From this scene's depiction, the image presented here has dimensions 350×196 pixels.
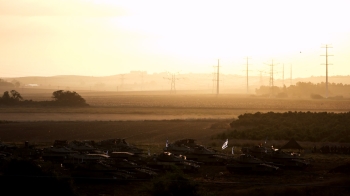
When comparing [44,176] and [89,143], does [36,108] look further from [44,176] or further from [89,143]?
[44,176]

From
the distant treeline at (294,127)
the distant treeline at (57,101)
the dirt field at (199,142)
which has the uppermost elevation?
the distant treeline at (57,101)

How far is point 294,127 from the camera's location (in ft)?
198

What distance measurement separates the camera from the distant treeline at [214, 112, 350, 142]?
54.7 m

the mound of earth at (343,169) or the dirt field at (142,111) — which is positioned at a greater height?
the dirt field at (142,111)

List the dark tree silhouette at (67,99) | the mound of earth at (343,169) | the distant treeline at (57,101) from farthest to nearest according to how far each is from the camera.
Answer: the dark tree silhouette at (67,99)
the distant treeline at (57,101)
the mound of earth at (343,169)

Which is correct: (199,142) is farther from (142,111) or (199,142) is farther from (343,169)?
(142,111)

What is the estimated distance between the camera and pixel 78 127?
214ft

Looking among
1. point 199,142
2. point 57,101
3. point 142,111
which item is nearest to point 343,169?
point 199,142

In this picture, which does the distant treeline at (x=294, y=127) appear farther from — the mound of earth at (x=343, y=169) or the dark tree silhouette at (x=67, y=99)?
the dark tree silhouette at (x=67, y=99)

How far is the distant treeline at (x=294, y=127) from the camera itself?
180 ft

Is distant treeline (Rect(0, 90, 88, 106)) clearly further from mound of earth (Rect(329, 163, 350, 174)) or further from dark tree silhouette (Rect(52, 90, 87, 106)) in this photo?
mound of earth (Rect(329, 163, 350, 174))

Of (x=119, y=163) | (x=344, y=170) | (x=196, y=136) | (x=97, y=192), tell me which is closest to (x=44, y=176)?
(x=97, y=192)

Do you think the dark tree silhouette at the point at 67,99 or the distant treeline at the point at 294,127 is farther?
the dark tree silhouette at the point at 67,99

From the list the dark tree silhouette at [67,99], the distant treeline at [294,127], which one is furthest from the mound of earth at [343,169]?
the dark tree silhouette at [67,99]
